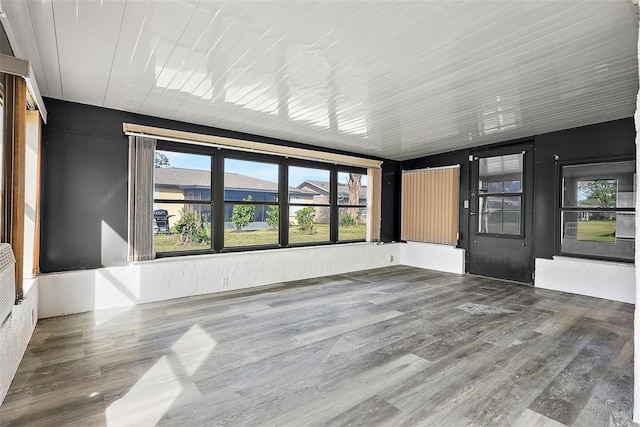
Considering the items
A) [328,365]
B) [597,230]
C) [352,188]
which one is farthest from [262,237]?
[597,230]

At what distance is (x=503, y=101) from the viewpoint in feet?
11.9

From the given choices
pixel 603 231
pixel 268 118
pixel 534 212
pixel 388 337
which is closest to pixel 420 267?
pixel 534 212

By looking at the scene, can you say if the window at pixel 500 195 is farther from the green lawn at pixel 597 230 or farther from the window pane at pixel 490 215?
the green lawn at pixel 597 230

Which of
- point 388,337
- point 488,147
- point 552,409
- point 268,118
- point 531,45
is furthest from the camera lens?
point 488,147

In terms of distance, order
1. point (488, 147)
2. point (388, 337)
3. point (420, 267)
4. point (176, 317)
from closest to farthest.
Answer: point (388, 337) → point (176, 317) → point (488, 147) → point (420, 267)

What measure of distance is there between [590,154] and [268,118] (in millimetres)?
4749

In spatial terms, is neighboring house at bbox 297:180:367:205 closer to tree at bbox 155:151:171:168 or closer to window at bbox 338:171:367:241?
window at bbox 338:171:367:241

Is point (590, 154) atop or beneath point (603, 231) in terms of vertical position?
atop

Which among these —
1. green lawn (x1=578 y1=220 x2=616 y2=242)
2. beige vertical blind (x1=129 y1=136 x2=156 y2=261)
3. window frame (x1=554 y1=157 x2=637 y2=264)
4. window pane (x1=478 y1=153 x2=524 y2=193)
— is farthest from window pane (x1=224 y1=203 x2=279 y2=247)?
green lawn (x1=578 y1=220 x2=616 y2=242)

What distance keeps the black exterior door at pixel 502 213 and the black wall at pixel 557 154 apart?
0.13 meters

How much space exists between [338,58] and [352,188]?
4254 millimetres

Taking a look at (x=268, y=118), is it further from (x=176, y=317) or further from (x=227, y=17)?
(x=176, y=317)

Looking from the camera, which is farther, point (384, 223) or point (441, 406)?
point (384, 223)

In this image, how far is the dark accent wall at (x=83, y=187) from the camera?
143 inches
